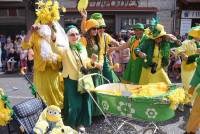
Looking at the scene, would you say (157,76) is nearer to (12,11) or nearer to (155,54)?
(155,54)

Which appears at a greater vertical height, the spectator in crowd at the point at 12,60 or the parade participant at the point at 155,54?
the parade participant at the point at 155,54

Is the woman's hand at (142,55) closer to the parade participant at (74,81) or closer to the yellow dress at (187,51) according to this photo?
the yellow dress at (187,51)

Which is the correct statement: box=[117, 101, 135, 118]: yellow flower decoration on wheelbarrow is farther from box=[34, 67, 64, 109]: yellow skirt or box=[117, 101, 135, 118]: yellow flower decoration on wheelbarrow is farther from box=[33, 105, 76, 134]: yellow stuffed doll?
box=[34, 67, 64, 109]: yellow skirt

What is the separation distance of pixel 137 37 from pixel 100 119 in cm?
165

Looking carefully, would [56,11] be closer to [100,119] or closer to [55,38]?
[55,38]

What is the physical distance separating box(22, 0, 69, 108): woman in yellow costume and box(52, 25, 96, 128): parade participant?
0.18m

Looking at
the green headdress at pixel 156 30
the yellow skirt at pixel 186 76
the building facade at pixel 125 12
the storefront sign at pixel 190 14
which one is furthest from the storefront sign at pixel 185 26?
the green headdress at pixel 156 30

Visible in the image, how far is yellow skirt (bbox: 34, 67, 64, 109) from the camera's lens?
557 centimetres

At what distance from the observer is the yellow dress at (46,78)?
534 centimetres

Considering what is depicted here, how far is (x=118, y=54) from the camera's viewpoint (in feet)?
32.3

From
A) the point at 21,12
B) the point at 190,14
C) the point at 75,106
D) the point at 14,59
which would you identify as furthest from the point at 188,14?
the point at 75,106

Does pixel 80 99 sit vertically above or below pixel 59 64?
below

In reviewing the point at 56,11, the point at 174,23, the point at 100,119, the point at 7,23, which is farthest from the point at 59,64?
→ the point at 7,23

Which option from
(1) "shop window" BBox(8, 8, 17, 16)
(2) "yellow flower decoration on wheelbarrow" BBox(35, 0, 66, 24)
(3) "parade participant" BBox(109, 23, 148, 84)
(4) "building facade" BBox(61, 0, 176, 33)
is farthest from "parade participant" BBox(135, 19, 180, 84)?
(1) "shop window" BBox(8, 8, 17, 16)
